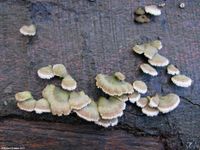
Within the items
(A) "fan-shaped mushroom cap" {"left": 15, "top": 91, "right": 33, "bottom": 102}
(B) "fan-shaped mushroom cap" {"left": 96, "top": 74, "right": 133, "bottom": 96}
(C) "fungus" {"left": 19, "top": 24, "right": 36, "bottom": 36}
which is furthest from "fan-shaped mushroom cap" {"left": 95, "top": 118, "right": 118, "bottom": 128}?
(C) "fungus" {"left": 19, "top": 24, "right": 36, "bottom": 36}

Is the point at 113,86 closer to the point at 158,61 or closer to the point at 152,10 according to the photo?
the point at 158,61

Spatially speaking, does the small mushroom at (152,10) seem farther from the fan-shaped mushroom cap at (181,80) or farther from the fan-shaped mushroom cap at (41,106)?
the fan-shaped mushroom cap at (41,106)

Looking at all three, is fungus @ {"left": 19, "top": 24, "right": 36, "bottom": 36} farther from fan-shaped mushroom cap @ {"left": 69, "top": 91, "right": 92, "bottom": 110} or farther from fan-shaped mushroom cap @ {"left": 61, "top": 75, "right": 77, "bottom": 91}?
fan-shaped mushroom cap @ {"left": 69, "top": 91, "right": 92, "bottom": 110}

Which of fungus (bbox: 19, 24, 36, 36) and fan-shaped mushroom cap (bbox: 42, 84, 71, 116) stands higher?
fungus (bbox: 19, 24, 36, 36)

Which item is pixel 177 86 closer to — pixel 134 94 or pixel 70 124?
pixel 134 94

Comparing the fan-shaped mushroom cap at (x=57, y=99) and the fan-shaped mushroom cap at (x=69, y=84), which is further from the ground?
the fan-shaped mushroom cap at (x=69, y=84)

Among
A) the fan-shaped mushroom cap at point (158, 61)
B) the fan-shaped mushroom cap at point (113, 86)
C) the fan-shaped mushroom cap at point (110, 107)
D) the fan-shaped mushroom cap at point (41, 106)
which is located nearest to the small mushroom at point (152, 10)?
the fan-shaped mushroom cap at point (158, 61)
